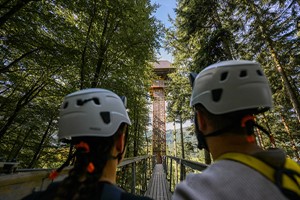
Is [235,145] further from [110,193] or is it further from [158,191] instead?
[158,191]

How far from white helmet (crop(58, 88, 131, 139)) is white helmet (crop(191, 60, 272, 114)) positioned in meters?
0.55

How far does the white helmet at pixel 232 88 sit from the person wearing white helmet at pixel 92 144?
562 millimetres

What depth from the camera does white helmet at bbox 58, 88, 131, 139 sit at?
3.70 ft

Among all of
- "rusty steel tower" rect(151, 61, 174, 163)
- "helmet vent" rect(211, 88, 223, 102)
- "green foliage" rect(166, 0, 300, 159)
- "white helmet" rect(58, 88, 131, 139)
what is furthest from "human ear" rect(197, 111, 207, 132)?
"rusty steel tower" rect(151, 61, 174, 163)

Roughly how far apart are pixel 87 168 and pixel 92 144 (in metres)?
0.18

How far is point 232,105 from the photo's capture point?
1.10 meters

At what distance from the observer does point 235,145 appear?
3.33ft

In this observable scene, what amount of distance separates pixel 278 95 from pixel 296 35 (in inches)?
136

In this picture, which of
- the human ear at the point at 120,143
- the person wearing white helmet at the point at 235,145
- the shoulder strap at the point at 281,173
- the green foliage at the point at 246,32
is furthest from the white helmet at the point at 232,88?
the green foliage at the point at 246,32

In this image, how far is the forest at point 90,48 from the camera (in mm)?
4320

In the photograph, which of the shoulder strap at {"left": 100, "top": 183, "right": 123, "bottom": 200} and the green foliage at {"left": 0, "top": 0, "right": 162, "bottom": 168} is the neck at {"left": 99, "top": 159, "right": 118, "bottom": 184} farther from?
the green foliage at {"left": 0, "top": 0, "right": 162, "bottom": 168}

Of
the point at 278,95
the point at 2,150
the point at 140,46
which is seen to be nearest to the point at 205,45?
the point at 140,46

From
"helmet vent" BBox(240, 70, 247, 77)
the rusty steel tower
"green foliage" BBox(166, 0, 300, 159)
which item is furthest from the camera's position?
the rusty steel tower

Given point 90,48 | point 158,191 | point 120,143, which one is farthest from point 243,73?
point 158,191
